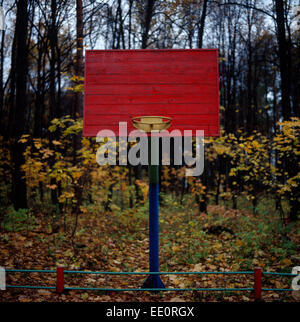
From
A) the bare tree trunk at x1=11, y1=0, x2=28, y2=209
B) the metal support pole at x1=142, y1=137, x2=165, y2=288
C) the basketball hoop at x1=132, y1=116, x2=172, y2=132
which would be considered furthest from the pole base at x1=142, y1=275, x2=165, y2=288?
the bare tree trunk at x1=11, y1=0, x2=28, y2=209

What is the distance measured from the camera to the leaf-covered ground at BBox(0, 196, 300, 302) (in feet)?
15.7

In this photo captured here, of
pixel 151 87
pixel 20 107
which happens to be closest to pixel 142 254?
pixel 151 87

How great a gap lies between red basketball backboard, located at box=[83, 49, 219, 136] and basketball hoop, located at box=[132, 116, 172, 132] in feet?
0.56

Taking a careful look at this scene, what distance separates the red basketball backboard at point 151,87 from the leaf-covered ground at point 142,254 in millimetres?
3213

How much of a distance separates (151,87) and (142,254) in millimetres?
4821

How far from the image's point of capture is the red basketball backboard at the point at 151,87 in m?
5.00

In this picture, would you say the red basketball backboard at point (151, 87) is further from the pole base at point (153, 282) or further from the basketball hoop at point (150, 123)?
the pole base at point (153, 282)

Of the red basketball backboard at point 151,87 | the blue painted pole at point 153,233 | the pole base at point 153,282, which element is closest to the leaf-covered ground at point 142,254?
the pole base at point 153,282

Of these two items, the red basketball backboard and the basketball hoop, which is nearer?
the basketball hoop

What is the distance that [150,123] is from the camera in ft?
15.8

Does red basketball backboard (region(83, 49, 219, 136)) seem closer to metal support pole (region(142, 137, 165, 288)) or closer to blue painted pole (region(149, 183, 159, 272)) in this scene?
metal support pole (region(142, 137, 165, 288))

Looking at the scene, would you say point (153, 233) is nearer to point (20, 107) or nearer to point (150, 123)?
point (150, 123)

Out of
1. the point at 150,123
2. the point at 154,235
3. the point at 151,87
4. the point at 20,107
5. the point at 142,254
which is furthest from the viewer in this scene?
the point at 20,107
